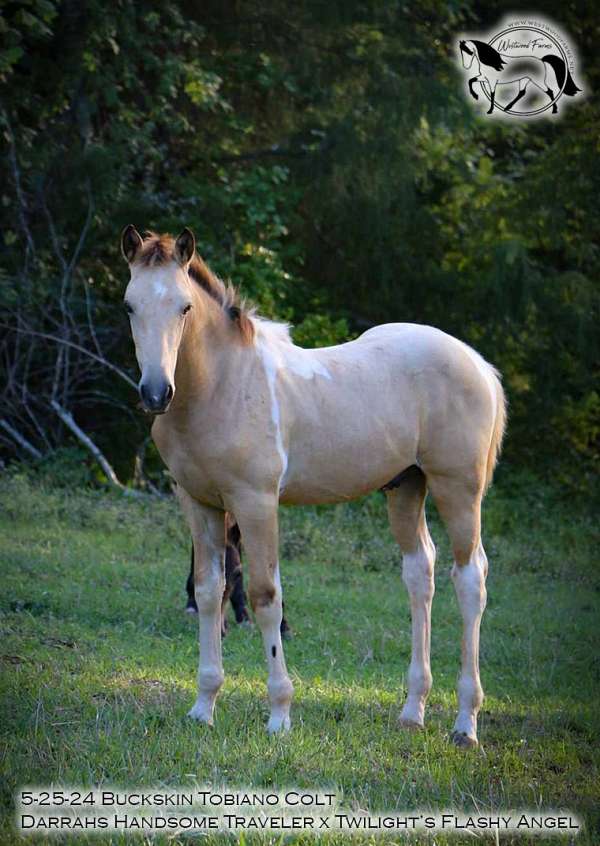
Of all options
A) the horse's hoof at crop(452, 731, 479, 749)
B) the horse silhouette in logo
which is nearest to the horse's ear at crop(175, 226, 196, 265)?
the horse's hoof at crop(452, 731, 479, 749)

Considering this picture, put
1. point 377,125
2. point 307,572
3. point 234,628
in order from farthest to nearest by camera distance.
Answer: point 377,125, point 307,572, point 234,628

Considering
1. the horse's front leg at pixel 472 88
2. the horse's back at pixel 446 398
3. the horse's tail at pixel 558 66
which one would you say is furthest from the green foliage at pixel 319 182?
the horse's back at pixel 446 398

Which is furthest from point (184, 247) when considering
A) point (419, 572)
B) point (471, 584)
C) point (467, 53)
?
point (467, 53)

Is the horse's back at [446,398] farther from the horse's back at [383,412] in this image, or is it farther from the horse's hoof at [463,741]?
the horse's hoof at [463,741]

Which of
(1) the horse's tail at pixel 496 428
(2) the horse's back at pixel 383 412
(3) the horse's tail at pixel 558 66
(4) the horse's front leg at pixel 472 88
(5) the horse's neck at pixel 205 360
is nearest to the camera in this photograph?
(5) the horse's neck at pixel 205 360

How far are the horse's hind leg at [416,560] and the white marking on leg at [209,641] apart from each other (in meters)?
1.03

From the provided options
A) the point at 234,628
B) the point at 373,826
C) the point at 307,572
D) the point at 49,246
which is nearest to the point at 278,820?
the point at 373,826

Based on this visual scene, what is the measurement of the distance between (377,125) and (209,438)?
33.9 feet

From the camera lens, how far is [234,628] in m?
7.36

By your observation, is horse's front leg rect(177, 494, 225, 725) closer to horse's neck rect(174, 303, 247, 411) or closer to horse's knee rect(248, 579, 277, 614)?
horse's knee rect(248, 579, 277, 614)

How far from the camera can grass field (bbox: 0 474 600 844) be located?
4.24 meters

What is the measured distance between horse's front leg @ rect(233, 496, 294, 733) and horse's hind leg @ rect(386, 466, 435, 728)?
33.2 inches

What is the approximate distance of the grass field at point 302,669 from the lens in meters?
4.24

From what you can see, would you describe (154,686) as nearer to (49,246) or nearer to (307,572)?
(307,572)
